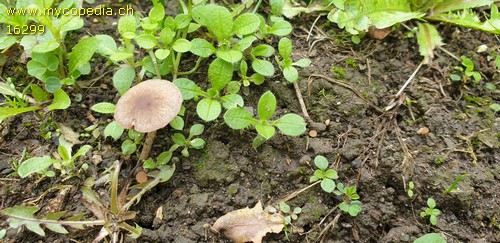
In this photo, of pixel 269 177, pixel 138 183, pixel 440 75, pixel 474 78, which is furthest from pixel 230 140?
pixel 474 78

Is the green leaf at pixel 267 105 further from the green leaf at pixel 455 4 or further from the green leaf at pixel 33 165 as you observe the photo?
the green leaf at pixel 455 4

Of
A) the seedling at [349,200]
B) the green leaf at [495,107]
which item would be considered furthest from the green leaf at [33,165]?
the green leaf at [495,107]

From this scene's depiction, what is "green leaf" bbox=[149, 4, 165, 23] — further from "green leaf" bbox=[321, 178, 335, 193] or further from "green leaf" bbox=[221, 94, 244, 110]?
"green leaf" bbox=[321, 178, 335, 193]

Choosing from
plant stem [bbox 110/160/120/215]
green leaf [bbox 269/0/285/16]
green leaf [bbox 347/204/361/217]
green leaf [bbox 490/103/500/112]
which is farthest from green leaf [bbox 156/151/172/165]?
green leaf [bbox 490/103/500/112]

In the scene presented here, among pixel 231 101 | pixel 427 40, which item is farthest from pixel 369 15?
pixel 231 101

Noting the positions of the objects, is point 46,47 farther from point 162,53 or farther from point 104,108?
point 162,53
